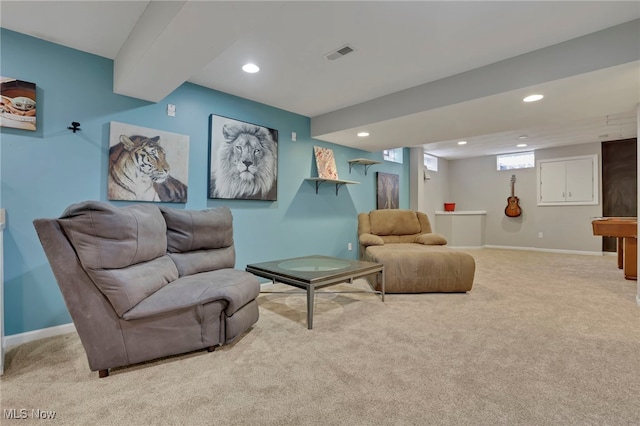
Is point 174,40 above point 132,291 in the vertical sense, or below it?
above

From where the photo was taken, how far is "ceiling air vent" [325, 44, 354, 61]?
238 cm

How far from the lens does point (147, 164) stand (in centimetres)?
270

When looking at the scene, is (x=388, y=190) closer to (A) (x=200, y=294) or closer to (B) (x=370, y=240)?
(B) (x=370, y=240)

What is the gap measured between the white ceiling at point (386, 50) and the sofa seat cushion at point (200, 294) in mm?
1532

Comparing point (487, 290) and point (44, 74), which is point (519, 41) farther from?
point (44, 74)

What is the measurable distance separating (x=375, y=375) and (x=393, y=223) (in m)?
3.00

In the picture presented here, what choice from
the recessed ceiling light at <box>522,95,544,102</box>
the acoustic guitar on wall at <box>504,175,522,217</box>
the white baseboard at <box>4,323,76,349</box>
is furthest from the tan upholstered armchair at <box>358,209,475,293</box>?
the acoustic guitar on wall at <box>504,175,522,217</box>

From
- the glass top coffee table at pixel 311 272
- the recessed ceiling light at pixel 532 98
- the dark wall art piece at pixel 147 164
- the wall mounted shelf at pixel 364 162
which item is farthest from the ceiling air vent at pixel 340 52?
the wall mounted shelf at pixel 364 162

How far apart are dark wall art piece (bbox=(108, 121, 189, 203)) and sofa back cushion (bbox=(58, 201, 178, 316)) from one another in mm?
765

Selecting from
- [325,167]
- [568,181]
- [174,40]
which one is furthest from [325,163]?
[568,181]

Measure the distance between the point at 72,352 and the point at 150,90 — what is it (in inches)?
81.3

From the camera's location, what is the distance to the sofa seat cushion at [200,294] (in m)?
1.71

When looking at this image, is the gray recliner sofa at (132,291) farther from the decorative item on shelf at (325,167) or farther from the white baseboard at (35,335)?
the decorative item on shelf at (325,167)

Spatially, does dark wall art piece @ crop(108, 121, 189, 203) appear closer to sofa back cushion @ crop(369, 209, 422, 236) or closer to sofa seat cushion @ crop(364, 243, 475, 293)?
sofa seat cushion @ crop(364, 243, 475, 293)
